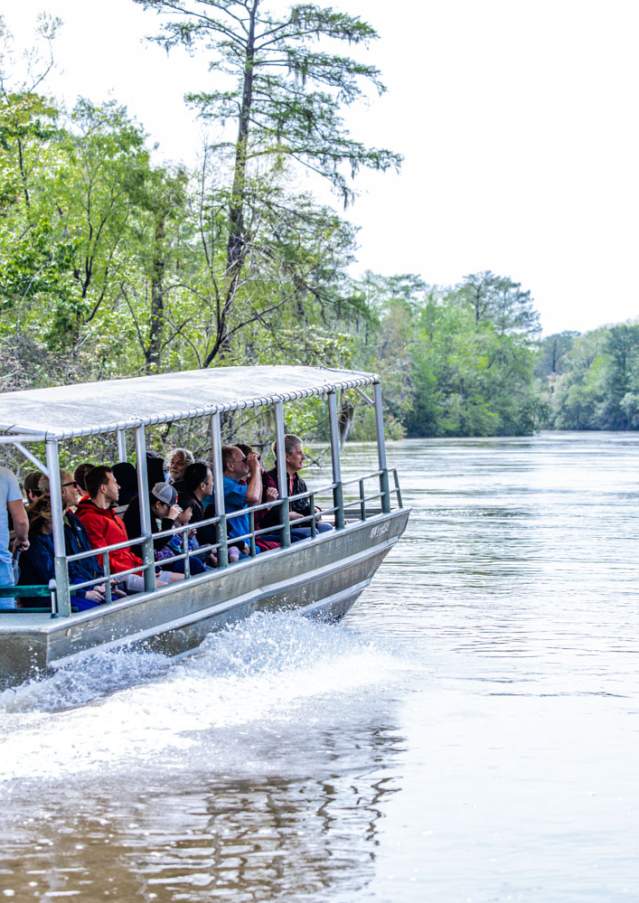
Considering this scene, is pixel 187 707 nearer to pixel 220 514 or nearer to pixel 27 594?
pixel 27 594

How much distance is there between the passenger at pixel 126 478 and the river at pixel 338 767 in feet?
5.45

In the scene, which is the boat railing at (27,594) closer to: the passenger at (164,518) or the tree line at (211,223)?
the passenger at (164,518)

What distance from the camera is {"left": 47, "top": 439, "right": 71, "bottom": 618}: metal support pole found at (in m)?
8.95

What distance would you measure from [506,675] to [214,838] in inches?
193

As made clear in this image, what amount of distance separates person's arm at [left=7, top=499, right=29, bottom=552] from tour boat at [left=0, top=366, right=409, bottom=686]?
365 mm

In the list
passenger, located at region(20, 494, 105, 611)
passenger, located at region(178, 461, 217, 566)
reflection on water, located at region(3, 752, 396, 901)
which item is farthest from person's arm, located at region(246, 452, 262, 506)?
reflection on water, located at region(3, 752, 396, 901)

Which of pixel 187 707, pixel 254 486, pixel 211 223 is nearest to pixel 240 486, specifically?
pixel 254 486

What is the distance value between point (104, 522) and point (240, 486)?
182 cm

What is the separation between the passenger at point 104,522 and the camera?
10203 mm

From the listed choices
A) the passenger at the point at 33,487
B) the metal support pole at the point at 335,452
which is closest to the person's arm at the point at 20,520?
the passenger at the point at 33,487

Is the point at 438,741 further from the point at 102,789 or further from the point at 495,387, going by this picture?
the point at 495,387

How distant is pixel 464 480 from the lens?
40.9m

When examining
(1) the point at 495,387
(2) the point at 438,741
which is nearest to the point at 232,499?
(2) the point at 438,741

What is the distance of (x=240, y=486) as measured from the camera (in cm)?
1186
